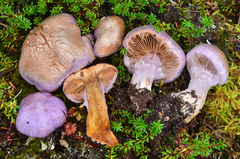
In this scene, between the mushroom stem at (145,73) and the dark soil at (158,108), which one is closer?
the dark soil at (158,108)

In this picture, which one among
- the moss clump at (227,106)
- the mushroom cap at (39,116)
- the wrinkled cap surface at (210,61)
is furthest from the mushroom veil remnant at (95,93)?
the moss clump at (227,106)

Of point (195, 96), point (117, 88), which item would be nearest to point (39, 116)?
point (117, 88)

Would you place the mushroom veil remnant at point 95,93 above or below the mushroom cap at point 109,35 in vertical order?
below

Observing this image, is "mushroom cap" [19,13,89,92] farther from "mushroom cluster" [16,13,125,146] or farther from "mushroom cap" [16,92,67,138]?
"mushroom cap" [16,92,67,138]

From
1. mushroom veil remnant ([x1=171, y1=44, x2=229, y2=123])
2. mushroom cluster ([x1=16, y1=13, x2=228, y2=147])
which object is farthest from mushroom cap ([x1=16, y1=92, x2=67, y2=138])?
mushroom veil remnant ([x1=171, y1=44, x2=229, y2=123])

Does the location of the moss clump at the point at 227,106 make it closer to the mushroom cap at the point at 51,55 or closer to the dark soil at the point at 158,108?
the dark soil at the point at 158,108
